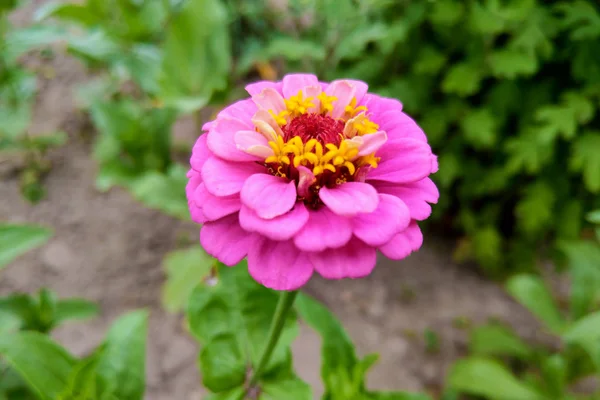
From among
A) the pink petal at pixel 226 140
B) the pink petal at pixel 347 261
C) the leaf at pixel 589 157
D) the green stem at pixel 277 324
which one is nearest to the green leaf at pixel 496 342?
the leaf at pixel 589 157

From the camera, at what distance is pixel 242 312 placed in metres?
1.09

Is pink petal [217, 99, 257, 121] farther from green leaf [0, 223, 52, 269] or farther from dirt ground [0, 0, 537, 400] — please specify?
dirt ground [0, 0, 537, 400]

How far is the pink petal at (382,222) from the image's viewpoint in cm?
66

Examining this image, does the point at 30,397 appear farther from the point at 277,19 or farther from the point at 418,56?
the point at 277,19

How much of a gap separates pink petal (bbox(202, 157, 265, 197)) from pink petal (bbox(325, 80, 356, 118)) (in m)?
0.20

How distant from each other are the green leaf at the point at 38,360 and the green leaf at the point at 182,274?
0.72m

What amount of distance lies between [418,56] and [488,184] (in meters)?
0.67

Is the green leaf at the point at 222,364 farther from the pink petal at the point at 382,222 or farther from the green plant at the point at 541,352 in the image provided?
the green plant at the point at 541,352

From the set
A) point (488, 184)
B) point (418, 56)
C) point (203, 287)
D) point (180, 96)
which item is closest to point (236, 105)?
point (203, 287)

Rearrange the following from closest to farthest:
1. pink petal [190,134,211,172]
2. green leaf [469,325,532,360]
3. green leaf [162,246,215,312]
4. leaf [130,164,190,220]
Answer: pink petal [190,134,211,172] → leaf [130,164,190,220] → green leaf [162,246,215,312] → green leaf [469,325,532,360]

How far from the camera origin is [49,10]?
6.70 feet

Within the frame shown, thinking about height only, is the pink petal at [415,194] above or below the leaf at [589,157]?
above

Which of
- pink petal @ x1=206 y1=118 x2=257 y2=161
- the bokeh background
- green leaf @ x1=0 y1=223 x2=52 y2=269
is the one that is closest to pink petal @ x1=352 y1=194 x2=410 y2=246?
pink petal @ x1=206 y1=118 x2=257 y2=161

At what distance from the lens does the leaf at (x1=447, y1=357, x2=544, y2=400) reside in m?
1.78
